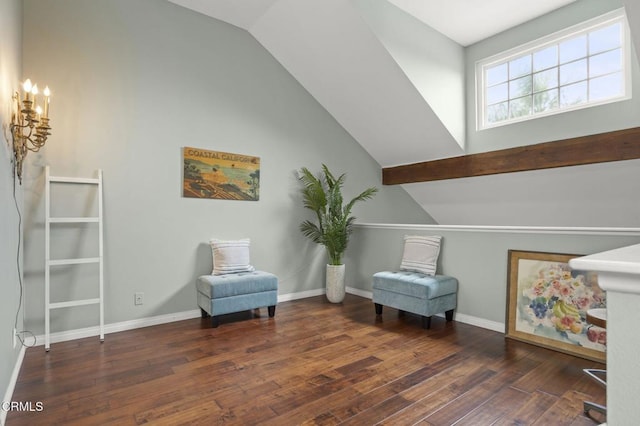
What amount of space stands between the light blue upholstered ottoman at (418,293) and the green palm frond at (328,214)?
2.71ft

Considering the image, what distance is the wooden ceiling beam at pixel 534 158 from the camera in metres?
3.49

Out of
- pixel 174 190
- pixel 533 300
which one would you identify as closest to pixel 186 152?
pixel 174 190

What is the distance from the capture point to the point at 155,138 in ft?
12.1

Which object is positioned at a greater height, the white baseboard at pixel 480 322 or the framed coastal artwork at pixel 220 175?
the framed coastal artwork at pixel 220 175

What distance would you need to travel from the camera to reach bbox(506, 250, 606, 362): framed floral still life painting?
278 cm

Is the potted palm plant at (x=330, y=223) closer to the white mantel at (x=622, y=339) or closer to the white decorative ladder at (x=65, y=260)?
the white decorative ladder at (x=65, y=260)

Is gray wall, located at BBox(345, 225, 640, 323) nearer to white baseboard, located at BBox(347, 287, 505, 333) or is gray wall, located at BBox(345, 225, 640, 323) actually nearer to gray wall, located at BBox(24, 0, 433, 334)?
white baseboard, located at BBox(347, 287, 505, 333)

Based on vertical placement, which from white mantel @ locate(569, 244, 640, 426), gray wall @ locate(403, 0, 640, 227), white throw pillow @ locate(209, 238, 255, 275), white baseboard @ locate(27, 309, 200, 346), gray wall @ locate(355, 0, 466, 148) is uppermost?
gray wall @ locate(355, 0, 466, 148)

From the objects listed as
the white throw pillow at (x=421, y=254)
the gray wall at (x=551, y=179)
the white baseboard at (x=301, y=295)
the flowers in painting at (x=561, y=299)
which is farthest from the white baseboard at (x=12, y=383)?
the gray wall at (x=551, y=179)

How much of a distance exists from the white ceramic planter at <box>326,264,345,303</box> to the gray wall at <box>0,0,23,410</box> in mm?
3065

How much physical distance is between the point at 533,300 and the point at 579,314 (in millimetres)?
345

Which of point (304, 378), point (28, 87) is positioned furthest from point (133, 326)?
point (28, 87)

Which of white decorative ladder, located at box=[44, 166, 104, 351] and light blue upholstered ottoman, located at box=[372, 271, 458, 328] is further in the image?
light blue upholstered ottoman, located at box=[372, 271, 458, 328]

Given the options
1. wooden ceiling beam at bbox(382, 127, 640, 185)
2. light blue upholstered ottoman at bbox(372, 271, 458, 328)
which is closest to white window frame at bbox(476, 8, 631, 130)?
wooden ceiling beam at bbox(382, 127, 640, 185)
